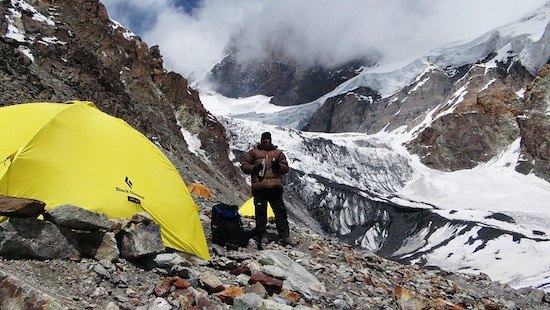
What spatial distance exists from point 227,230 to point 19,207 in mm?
3258

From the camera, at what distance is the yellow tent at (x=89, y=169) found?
562cm

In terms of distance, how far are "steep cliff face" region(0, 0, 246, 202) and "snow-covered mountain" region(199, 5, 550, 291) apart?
21.9 meters

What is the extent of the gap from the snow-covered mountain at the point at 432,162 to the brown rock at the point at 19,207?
33.4 meters

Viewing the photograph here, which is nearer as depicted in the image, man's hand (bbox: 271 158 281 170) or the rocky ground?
the rocky ground

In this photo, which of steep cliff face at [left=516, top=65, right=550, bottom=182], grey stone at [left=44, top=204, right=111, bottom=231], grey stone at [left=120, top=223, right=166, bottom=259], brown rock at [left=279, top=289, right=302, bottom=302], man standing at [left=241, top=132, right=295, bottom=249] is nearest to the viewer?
grey stone at [left=44, top=204, right=111, bottom=231]

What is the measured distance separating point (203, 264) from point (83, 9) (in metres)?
32.9

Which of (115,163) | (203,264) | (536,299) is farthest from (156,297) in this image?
(536,299)

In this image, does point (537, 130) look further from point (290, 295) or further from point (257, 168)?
point (290, 295)

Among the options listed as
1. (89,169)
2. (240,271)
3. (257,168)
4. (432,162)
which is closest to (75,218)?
(89,169)

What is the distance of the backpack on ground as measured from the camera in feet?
23.3

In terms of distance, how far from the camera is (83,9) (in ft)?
112

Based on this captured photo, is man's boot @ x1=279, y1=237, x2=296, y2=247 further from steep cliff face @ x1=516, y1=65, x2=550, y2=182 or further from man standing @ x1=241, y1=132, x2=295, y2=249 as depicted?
steep cliff face @ x1=516, y1=65, x2=550, y2=182

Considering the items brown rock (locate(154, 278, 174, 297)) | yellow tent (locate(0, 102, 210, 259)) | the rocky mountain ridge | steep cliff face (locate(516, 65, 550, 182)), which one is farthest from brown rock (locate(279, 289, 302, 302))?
the rocky mountain ridge

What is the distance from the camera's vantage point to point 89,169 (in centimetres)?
609
